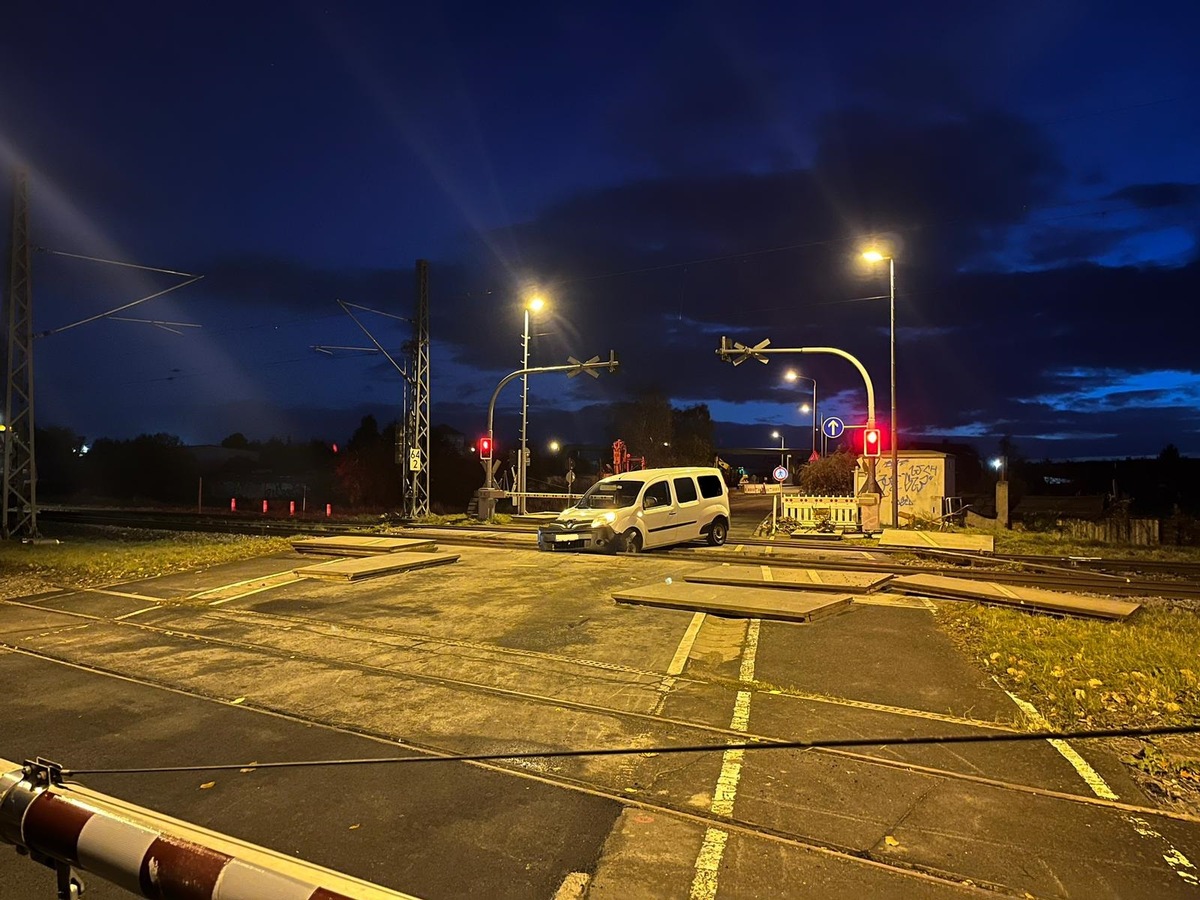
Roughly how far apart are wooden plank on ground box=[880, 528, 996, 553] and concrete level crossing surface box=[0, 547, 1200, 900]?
9877 millimetres

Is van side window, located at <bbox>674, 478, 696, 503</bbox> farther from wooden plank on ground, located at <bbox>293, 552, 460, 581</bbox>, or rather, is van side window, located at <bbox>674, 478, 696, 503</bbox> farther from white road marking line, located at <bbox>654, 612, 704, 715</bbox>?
white road marking line, located at <bbox>654, 612, 704, 715</bbox>

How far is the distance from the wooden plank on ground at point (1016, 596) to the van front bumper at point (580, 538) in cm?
616

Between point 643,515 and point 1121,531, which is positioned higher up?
point 643,515

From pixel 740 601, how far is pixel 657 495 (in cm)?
767

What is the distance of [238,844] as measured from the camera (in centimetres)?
217

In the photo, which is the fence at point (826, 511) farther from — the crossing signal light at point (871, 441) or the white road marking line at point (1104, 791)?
the white road marking line at point (1104, 791)

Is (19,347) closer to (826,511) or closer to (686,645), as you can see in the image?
(686,645)

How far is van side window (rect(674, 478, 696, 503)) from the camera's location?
17.6 m

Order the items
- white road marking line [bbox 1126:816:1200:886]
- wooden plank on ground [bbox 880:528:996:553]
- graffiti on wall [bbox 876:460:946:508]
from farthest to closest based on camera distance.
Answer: graffiti on wall [bbox 876:460:946:508]
wooden plank on ground [bbox 880:528:996:553]
white road marking line [bbox 1126:816:1200:886]

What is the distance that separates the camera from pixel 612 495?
55.7 ft

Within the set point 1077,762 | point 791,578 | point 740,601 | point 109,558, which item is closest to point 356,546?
point 109,558

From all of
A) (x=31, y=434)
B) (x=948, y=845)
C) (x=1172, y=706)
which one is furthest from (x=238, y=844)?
(x=31, y=434)

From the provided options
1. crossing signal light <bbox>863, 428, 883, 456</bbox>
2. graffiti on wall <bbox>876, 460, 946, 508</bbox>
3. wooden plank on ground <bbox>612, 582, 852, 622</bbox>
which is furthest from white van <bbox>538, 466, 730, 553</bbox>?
graffiti on wall <bbox>876, 460, 946, 508</bbox>

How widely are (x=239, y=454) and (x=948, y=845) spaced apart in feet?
305
